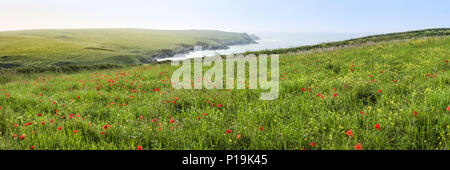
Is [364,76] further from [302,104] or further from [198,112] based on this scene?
[198,112]

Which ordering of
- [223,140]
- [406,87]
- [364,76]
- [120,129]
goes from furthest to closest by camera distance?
[364,76] → [406,87] → [120,129] → [223,140]

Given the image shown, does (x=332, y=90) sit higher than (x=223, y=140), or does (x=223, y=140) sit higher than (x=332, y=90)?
(x=332, y=90)

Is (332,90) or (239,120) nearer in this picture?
(239,120)

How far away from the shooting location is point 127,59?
57844mm

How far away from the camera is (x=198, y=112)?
16.1 ft

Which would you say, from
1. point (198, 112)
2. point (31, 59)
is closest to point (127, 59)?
point (31, 59)

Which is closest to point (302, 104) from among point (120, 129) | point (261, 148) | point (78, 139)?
point (261, 148)

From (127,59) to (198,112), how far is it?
58.9 m

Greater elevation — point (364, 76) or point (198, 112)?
point (364, 76)

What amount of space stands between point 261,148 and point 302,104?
202cm
